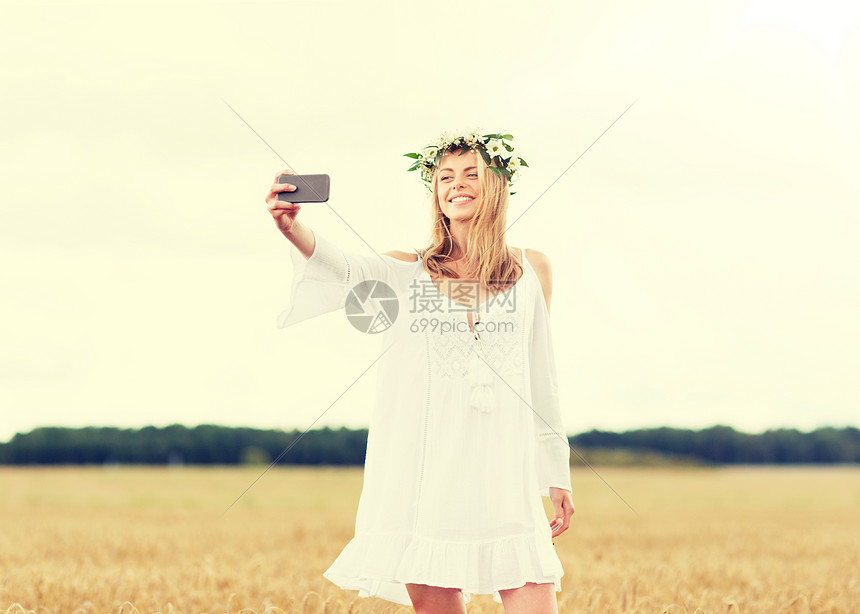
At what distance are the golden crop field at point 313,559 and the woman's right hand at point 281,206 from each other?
216 cm

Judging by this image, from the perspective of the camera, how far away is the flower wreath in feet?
11.2

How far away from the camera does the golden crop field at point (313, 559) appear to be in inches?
205

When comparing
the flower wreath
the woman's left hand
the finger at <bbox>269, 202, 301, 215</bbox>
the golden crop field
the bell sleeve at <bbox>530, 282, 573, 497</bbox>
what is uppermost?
the flower wreath

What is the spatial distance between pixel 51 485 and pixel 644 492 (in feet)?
68.5

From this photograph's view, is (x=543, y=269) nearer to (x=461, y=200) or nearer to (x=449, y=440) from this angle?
(x=461, y=200)

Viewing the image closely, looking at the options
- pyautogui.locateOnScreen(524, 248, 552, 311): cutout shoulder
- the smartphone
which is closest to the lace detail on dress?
pyautogui.locateOnScreen(524, 248, 552, 311): cutout shoulder

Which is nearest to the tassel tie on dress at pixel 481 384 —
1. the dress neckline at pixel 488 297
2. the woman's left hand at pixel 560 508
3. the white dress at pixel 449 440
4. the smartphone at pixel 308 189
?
the white dress at pixel 449 440

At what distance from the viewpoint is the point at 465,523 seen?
116 inches

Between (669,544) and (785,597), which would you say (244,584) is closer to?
(785,597)

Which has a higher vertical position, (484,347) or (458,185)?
(458,185)

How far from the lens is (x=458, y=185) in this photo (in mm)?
3303

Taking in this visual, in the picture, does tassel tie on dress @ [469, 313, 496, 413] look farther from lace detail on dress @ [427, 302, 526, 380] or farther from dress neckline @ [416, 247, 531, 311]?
dress neckline @ [416, 247, 531, 311]

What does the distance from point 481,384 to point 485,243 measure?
0.58 m

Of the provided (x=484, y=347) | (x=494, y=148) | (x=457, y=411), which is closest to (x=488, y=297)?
(x=484, y=347)
